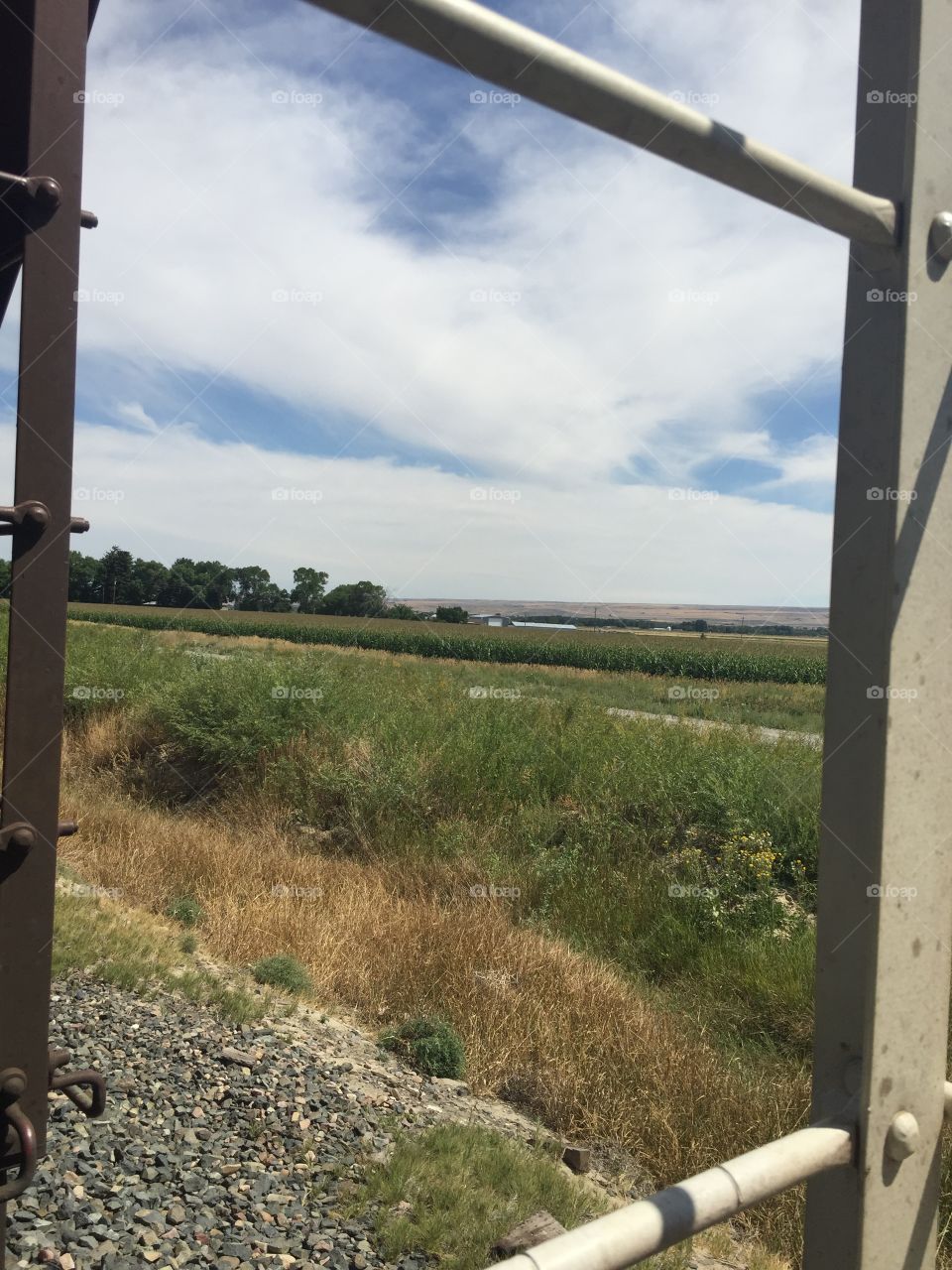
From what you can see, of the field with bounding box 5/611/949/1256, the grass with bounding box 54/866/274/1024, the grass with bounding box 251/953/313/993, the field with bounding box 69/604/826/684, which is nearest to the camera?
the grass with bounding box 54/866/274/1024

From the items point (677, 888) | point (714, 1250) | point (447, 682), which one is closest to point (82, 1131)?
point (714, 1250)

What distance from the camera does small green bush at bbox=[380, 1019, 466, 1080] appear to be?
14.2 feet

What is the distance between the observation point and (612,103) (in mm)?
756

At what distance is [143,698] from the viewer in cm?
1203

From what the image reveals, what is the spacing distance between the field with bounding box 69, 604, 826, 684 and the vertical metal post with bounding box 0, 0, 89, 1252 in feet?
109

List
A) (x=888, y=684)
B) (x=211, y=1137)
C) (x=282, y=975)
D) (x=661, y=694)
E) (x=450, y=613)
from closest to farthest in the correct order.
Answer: (x=888, y=684) < (x=211, y=1137) < (x=282, y=975) < (x=661, y=694) < (x=450, y=613)

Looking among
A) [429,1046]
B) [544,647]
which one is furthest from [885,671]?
[544,647]

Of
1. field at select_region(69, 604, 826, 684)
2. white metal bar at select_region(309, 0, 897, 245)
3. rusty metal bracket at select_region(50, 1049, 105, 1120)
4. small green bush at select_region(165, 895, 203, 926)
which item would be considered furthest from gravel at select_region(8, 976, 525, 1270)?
field at select_region(69, 604, 826, 684)

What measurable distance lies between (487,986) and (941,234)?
15.4ft

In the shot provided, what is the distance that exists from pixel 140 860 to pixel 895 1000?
665 cm

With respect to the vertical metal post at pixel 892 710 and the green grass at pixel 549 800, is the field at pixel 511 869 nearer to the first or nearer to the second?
the green grass at pixel 549 800

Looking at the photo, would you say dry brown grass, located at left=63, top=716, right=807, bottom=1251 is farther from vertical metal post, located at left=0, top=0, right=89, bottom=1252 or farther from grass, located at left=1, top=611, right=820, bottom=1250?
vertical metal post, located at left=0, top=0, right=89, bottom=1252

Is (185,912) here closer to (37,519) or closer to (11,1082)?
(11,1082)

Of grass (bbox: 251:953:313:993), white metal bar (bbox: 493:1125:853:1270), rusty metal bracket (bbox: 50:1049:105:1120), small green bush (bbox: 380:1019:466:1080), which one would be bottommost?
small green bush (bbox: 380:1019:466:1080)
